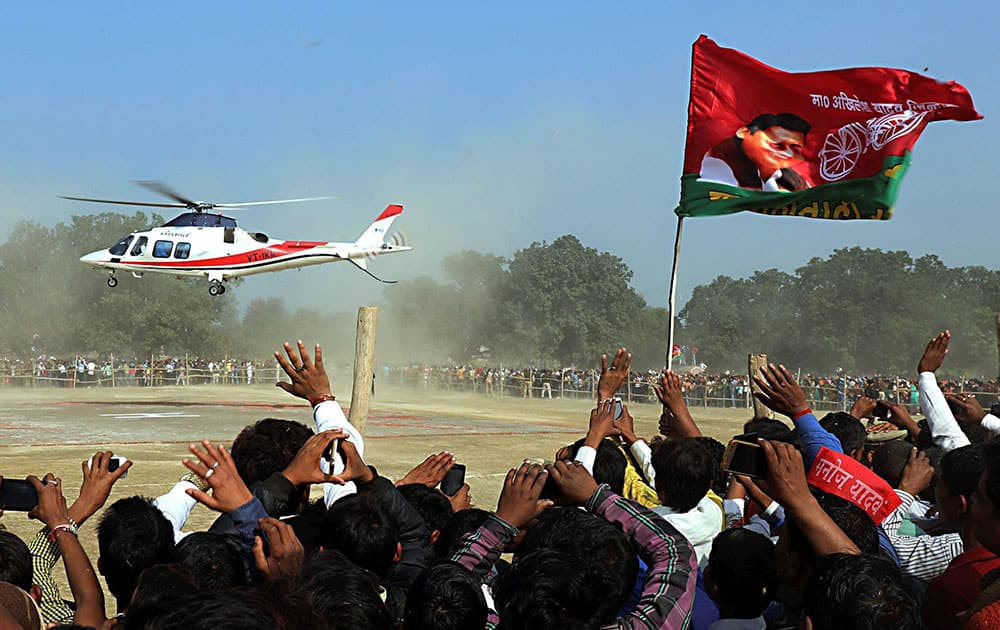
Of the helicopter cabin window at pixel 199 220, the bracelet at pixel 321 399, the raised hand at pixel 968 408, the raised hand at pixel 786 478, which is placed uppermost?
the helicopter cabin window at pixel 199 220

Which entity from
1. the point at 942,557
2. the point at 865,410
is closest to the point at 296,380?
the point at 942,557

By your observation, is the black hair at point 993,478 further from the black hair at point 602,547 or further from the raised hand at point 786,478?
the black hair at point 602,547

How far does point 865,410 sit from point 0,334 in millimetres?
83040

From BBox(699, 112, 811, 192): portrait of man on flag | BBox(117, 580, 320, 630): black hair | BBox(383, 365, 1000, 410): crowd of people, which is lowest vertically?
BBox(383, 365, 1000, 410): crowd of people

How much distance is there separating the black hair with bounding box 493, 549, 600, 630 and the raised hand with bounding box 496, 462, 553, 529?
0.54 m

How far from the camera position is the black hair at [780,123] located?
33.3 feet

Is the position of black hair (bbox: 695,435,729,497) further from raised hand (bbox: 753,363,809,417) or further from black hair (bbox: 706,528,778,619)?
black hair (bbox: 706,528,778,619)

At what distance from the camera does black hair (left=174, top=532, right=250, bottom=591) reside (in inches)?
108

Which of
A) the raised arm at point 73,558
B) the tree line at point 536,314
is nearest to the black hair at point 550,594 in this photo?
the raised arm at point 73,558

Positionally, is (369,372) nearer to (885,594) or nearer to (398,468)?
(398,468)

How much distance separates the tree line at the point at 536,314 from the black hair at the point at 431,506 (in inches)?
2816

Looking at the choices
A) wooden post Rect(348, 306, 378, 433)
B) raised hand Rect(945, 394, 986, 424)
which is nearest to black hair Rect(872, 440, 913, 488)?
raised hand Rect(945, 394, 986, 424)

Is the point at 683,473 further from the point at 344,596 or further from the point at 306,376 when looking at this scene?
the point at 344,596

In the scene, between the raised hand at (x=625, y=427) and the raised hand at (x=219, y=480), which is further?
the raised hand at (x=625, y=427)
